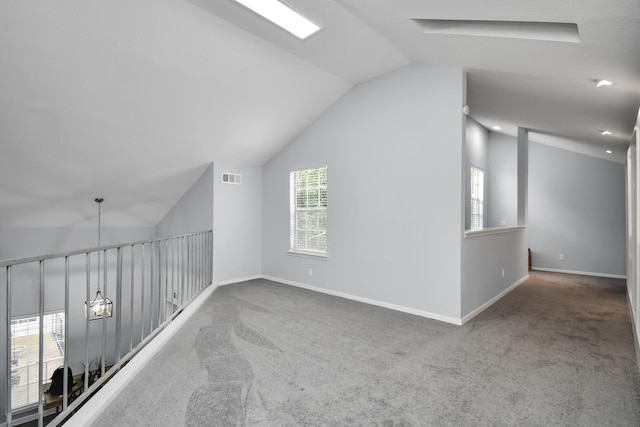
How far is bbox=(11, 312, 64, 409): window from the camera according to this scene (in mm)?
5391

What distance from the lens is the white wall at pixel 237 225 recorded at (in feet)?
17.9

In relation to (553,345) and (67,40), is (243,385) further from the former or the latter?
(67,40)

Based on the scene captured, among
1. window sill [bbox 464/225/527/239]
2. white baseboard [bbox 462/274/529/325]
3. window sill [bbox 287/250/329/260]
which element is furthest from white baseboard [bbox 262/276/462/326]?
window sill [bbox 464/225/527/239]

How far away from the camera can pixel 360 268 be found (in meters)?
4.57

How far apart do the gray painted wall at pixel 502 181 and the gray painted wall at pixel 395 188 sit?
4.54 meters

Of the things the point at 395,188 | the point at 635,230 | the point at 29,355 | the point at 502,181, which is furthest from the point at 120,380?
the point at 502,181

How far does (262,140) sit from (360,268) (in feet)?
8.36

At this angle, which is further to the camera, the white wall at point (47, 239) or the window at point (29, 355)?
the window at point (29, 355)

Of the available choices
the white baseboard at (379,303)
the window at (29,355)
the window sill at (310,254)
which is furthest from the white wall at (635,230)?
the window at (29,355)

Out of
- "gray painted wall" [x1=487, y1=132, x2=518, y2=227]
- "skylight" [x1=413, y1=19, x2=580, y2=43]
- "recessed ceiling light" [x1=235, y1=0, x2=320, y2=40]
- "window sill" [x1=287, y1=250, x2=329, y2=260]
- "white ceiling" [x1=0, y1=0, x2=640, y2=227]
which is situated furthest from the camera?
"gray painted wall" [x1=487, y1=132, x2=518, y2=227]

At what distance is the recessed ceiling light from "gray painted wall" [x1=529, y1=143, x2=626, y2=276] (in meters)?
6.13

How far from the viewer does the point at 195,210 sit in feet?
19.0

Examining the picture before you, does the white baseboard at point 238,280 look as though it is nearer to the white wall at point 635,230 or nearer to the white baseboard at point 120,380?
the white baseboard at point 120,380

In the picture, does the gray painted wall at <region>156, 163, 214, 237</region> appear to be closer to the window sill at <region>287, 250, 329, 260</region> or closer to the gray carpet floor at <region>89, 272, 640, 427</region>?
the window sill at <region>287, 250, 329, 260</region>
